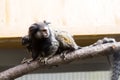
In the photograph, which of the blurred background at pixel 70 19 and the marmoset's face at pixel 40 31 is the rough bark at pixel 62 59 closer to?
the marmoset's face at pixel 40 31

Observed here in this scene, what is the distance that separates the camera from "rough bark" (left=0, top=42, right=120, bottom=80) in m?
1.39

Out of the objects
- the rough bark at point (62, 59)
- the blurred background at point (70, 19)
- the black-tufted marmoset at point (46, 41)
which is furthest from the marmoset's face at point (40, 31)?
the blurred background at point (70, 19)

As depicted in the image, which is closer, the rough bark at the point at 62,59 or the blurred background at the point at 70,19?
the rough bark at the point at 62,59

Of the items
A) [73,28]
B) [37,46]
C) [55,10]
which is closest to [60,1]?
[55,10]

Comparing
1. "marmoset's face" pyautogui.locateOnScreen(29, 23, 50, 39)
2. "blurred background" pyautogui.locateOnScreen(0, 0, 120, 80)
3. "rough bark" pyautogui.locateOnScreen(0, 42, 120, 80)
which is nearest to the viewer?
"rough bark" pyautogui.locateOnScreen(0, 42, 120, 80)

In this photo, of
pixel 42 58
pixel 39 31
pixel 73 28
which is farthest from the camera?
pixel 73 28

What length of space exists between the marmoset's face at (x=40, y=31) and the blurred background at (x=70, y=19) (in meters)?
0.42

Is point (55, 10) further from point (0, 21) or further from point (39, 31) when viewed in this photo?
point (39, 31)

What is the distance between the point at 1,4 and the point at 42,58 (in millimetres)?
778

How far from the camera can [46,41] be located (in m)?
1.56

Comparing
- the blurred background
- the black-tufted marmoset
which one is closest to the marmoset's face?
the black-tufted marmoset

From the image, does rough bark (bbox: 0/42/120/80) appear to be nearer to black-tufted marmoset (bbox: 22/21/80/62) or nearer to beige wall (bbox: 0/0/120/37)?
black-tufted marmoset (bbox: 22/21/80/62)

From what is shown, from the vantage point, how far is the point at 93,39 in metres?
2.04

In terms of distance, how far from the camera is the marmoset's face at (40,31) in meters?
1.51
